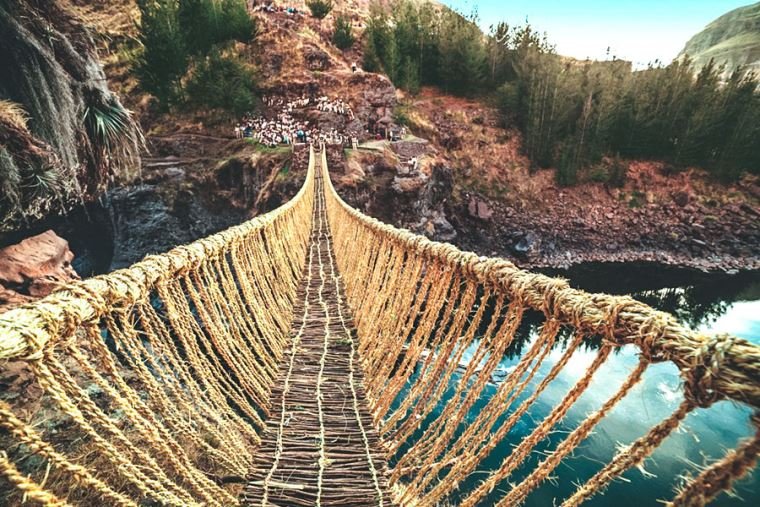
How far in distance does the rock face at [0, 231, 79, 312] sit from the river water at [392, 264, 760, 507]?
460 cm

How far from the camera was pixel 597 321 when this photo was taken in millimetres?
808

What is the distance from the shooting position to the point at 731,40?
70750 millimetres

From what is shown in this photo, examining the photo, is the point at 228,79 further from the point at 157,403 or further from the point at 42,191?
the point at 157,403

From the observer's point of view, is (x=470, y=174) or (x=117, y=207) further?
(x=470, y=174)

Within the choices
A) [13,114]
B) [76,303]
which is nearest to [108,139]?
[13,114]

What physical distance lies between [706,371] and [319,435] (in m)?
1.61

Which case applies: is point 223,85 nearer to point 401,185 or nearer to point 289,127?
point 289,127

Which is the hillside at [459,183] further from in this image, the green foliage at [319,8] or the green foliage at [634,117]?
the green foliage at [319,8]

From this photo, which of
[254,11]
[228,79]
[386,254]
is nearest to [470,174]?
[228,79]

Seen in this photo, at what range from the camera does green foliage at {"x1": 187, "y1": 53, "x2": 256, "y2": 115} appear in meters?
15.7

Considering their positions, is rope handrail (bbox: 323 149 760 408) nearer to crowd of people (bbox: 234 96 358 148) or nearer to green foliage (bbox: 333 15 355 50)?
crowd of people (bbox: 234 96 358 148)

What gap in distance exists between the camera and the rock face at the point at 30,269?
142 inches

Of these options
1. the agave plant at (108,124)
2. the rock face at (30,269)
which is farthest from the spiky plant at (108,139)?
the rock face at (30,269)

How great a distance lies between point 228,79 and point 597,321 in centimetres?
1937
